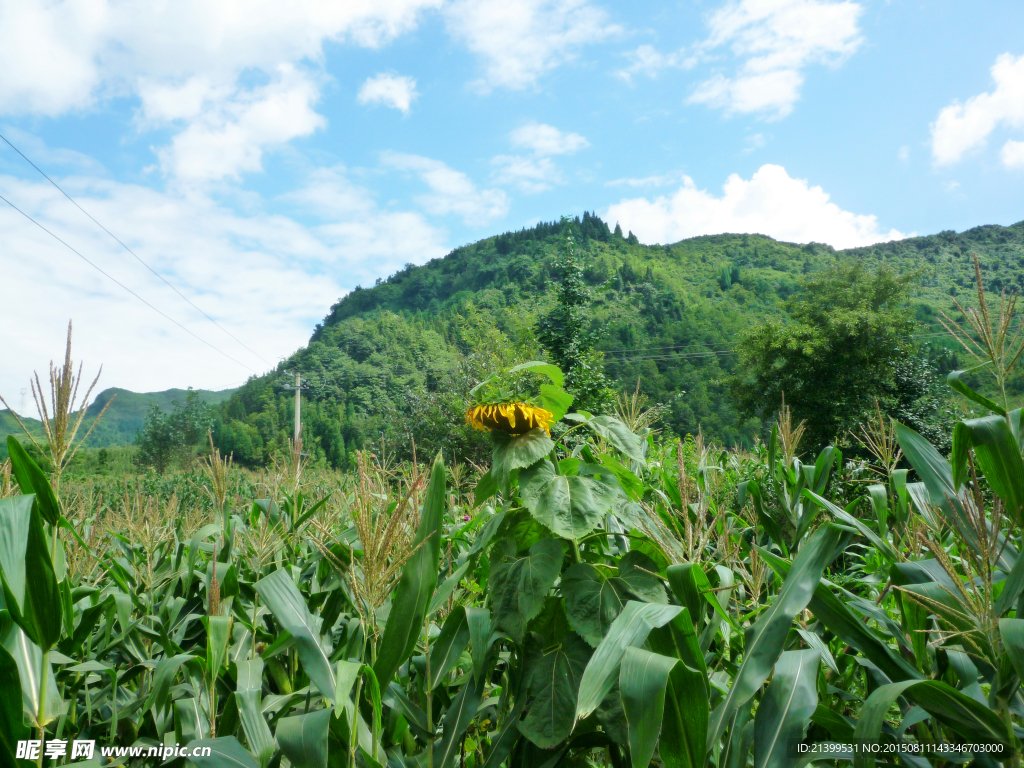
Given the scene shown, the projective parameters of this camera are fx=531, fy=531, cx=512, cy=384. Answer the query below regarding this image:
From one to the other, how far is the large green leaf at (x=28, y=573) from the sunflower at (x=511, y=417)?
1020 millimetres

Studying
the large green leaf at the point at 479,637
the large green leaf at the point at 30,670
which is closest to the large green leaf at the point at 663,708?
the large green leaf at the point at 479,637

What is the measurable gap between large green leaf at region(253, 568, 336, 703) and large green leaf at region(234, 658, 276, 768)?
23 cm

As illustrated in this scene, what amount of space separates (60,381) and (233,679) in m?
1.09

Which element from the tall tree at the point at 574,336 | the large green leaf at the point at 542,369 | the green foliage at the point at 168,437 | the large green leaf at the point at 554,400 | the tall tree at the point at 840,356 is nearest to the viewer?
the large green leaf at the point at 542,369

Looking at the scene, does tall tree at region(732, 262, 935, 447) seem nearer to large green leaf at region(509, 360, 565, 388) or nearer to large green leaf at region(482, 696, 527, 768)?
large green leaf at region(509, 360, 565, 388)

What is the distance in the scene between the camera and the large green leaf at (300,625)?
1264 mm

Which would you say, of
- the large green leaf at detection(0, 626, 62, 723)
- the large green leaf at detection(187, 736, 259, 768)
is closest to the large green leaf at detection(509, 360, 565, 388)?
the large green leaf at detection(187, 736, 259, 768)

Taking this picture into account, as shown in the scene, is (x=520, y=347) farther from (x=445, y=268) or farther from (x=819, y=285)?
(x=445, y=268)

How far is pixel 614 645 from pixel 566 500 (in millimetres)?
352

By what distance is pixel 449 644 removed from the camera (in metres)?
1.48

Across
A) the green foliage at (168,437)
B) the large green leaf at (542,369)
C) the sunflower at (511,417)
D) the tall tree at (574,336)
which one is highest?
the tall tree at (574,336)

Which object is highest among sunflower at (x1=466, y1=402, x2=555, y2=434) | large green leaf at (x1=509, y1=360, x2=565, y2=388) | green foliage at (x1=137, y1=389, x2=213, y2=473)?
large green leaf at (x1=509, y1=360, x2=565, y2=388)

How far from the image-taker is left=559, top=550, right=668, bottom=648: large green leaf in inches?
48.1

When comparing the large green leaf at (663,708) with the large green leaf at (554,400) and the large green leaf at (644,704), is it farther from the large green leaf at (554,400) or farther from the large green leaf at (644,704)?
the large green leaf at (554,400)
